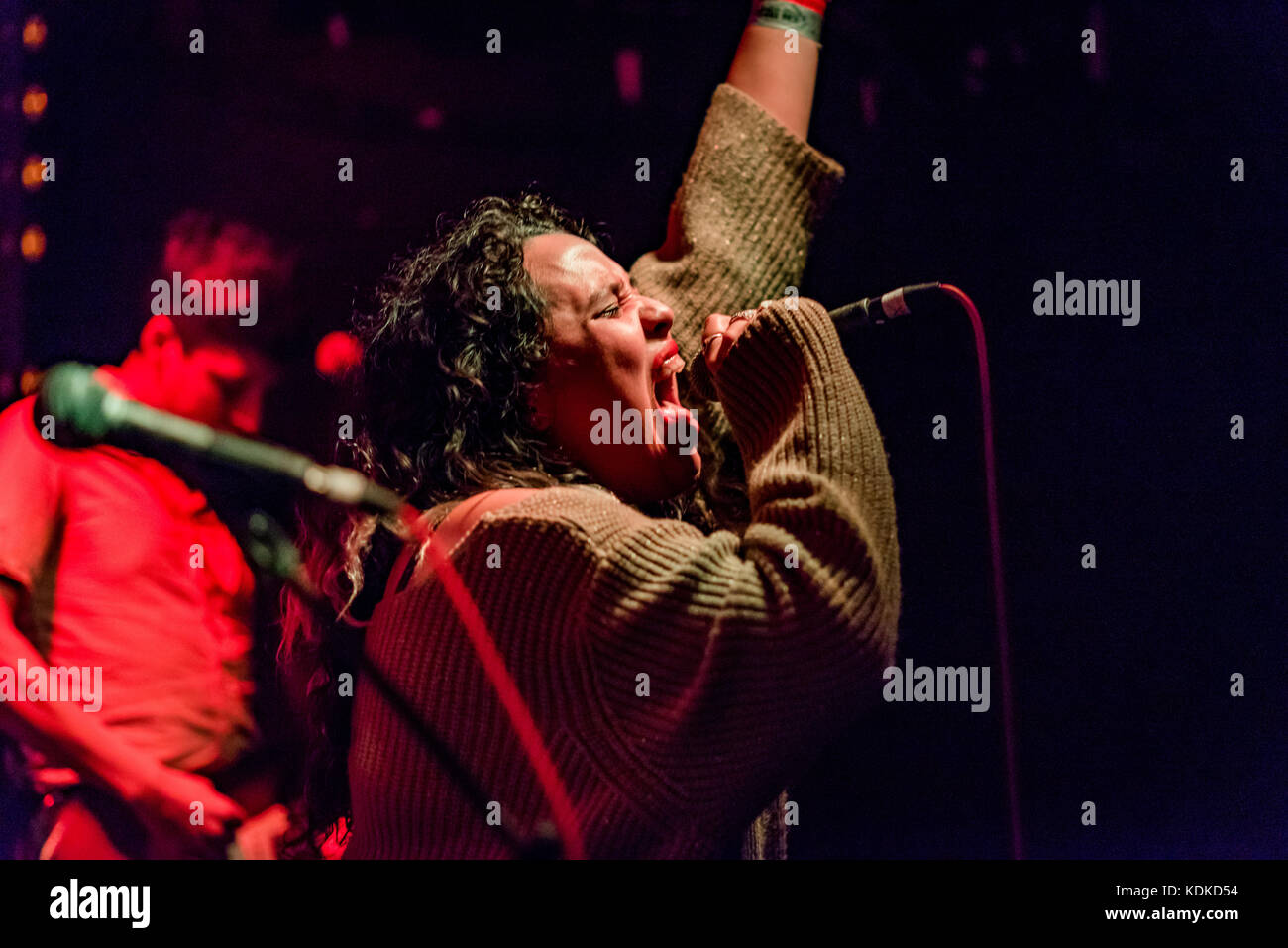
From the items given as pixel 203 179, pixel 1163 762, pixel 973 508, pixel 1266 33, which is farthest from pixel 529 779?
pixel 1266 33

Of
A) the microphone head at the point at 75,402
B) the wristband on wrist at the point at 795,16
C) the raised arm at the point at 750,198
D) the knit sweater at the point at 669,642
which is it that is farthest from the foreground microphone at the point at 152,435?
the wristband on wrist at the point at 795,16

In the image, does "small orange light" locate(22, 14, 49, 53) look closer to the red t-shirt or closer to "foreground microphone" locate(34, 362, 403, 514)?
Answer: the red t-shirt

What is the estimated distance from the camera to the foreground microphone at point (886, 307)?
140cm

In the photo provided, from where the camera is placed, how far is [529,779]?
47.6 inches

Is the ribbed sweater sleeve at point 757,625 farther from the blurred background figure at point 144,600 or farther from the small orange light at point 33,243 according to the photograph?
the small orange light at point 33,243

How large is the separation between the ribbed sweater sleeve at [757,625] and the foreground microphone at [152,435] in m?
0.32

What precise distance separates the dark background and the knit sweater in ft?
2.32

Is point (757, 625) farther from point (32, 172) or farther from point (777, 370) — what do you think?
point (32, 172)

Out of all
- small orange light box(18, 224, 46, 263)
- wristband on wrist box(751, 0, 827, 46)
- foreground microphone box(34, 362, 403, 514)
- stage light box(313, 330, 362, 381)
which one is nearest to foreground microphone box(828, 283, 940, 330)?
wristband on wrist box(751, 0, 827, 46)

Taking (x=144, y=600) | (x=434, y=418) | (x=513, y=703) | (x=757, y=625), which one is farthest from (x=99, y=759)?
(x=757, y=625)

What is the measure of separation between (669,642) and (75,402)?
0.58 m

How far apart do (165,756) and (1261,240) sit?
203 centimetres

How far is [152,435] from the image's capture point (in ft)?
2.84

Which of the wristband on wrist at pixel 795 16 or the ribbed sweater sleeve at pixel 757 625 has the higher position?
the wristband on wrist at pixel 795 16
